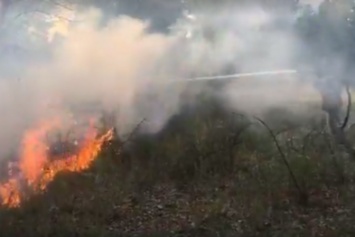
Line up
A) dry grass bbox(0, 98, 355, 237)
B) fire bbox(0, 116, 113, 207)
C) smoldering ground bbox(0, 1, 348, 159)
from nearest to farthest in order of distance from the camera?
dry grass bbox(0, 98, 355, 237)
fire bbox(0, 116, 113, 207)
smoldering ground bbox(0, 1, 348, 159)

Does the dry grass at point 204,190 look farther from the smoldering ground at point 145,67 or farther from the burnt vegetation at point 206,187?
the smoldering ground at point 145,67

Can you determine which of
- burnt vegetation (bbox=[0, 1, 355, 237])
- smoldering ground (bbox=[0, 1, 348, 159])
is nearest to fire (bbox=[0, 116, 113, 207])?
burnt vegetation (bbox=[0, 1, 355, 237])

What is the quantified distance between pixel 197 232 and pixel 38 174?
233 centimetres

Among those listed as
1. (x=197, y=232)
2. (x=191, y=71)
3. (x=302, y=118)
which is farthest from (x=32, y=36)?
(x=197, y=232)

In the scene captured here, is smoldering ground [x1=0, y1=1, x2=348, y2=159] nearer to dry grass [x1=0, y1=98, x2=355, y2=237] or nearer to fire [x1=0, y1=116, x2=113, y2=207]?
fire [x1=0, y1=116, x2=113, y2=207]

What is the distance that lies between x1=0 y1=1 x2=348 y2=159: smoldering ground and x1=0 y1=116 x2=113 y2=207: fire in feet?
0.90

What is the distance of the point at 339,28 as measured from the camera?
929 cm

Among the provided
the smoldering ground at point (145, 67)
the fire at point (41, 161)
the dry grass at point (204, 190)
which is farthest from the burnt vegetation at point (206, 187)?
the smoldering ground at point (145, 67)

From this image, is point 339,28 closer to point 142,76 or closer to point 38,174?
point 142,76

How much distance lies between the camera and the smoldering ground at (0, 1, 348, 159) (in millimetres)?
10047

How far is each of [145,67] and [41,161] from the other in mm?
3234

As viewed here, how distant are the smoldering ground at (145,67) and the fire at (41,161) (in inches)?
10.8

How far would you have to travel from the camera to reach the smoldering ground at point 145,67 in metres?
10.0

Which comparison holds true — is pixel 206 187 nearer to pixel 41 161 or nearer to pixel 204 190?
pixel 204 190
